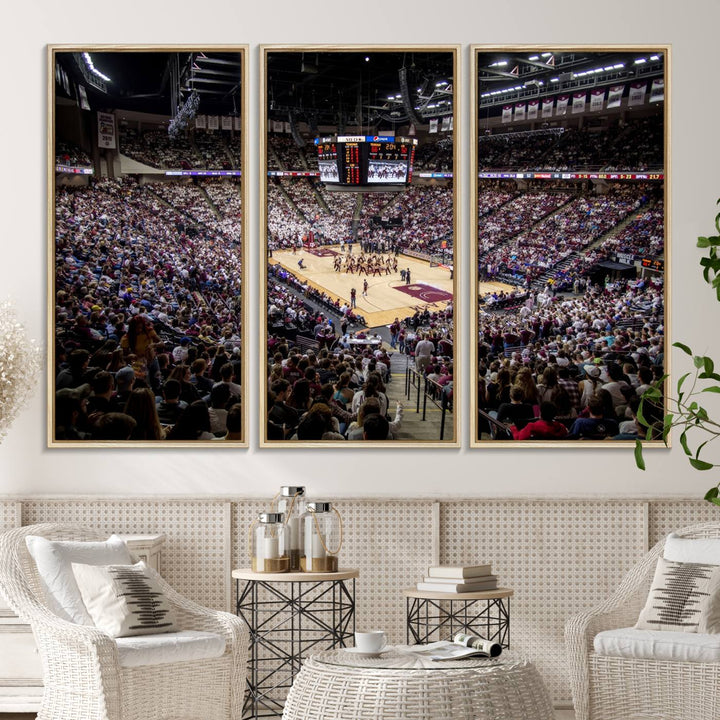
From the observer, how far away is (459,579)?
170 inches

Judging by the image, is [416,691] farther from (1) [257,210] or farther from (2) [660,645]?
(1) [257,210]

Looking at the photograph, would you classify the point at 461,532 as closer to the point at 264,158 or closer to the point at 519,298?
the point at 519,298

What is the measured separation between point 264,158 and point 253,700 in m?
2.68

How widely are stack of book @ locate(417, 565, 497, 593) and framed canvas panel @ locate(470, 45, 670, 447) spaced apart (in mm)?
947

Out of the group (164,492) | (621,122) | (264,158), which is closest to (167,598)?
(164,492)

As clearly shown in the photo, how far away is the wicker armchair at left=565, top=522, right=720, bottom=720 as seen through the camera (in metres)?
4.05

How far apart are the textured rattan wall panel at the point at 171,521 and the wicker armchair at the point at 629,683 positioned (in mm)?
1862

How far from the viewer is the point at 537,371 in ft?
17.0

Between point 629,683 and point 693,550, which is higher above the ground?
point 693,550

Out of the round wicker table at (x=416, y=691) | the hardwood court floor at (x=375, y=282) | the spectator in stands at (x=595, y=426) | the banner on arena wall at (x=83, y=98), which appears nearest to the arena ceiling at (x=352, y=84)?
the hardwood court floor at (x=375, y=282)

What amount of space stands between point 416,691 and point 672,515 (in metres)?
2.59

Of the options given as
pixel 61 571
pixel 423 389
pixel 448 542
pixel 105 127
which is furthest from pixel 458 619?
Result: pixel 105 127

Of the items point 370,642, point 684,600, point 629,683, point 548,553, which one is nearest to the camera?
point 370,642

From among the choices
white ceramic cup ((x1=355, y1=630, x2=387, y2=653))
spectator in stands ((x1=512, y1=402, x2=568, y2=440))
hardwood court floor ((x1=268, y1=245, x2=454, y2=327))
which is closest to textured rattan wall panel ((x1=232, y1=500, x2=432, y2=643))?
spectator in stands ((x1=512, y1=402, x2=568, y2=440))
